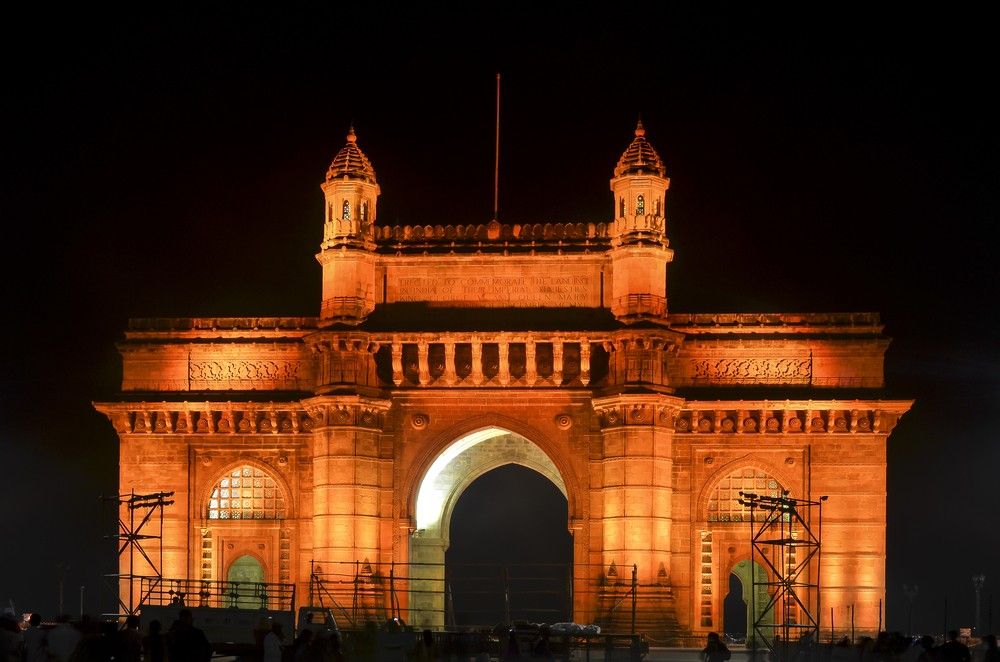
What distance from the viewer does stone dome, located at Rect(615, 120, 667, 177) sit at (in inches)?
2453

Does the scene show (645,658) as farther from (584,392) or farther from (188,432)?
(188,432)

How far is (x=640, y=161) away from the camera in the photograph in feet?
205

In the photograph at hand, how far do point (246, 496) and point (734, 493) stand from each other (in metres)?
14.4

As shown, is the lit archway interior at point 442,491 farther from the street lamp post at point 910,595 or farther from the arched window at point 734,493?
the street lamp post at point 910,595

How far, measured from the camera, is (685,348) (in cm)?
6278

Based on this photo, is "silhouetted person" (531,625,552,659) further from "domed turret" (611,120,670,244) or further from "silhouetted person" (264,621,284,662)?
"domed turret" (611,120,670,244)

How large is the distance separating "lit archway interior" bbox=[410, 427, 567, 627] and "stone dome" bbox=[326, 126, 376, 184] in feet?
27.8

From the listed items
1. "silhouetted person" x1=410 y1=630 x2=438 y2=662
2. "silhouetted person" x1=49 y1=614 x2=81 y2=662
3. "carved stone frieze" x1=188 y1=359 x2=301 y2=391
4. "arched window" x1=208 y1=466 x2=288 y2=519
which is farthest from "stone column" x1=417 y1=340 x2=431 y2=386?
"silhouetted person" x1=49 y1=614 x2=81 y2=662

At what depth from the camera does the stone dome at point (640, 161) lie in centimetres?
6231

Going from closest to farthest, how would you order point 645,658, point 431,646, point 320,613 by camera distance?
1. point 431,646
2. point 645,658
3. point 320,613

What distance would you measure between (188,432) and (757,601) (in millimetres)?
17863

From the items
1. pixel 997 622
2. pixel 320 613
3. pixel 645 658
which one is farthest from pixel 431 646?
pixel 997 622

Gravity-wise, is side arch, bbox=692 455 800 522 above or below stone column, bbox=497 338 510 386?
below

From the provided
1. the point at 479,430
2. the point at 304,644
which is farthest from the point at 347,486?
the point at 304,644
